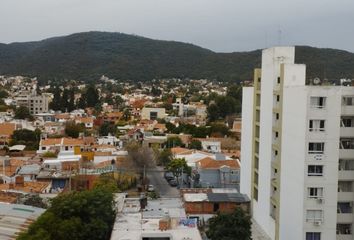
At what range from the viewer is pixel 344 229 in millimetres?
17250

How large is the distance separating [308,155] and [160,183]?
56.0ft

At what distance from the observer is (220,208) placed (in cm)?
2369

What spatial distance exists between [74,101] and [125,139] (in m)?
30.8

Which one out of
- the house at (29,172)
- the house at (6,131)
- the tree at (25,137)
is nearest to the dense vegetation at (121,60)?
the house at (6,131)

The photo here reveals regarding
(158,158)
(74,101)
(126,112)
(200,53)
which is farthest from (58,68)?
(158,158)

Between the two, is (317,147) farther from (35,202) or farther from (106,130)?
(106,130)

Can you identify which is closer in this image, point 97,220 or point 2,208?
point 97,220

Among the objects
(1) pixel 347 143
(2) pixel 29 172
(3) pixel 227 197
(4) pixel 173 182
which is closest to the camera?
(1) pixel 347 143

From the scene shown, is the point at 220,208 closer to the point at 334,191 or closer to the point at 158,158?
the point at 334,191

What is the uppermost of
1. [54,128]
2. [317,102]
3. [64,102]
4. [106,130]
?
[317,102]

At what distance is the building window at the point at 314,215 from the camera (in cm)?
1688

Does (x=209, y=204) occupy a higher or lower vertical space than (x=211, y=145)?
lower

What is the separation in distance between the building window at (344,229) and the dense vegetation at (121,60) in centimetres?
10981

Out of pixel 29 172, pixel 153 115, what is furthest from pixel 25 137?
pixel 153 115
